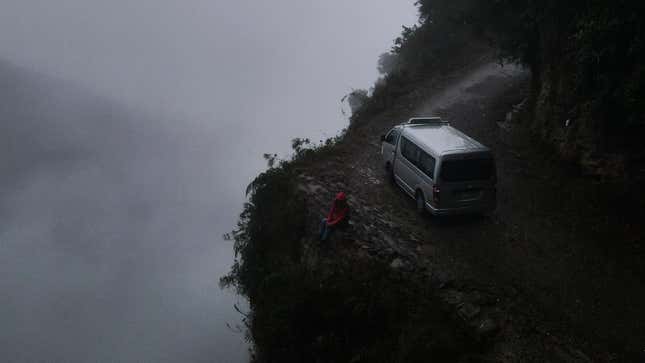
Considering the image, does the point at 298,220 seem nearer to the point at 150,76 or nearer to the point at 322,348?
the point at 322,348

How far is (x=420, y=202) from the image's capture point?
44.8 feet

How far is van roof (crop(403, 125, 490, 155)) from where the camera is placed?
12766 millimetres

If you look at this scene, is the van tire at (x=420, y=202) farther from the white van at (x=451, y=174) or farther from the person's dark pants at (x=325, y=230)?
the person's dark pants at (x=325, y=230)

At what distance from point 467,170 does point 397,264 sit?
3004 millimetres

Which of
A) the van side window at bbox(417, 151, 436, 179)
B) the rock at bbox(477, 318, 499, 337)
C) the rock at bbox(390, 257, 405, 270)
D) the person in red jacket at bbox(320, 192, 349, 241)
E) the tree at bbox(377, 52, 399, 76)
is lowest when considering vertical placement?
the rock at bbox(477, 318, 499, 337)

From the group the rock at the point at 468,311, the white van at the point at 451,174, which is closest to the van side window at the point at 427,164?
the white van at the point at 451,174

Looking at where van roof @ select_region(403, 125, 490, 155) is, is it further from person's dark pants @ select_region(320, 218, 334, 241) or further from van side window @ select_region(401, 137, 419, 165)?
person's dark pants @ select_region(320, 218, 334, 241)

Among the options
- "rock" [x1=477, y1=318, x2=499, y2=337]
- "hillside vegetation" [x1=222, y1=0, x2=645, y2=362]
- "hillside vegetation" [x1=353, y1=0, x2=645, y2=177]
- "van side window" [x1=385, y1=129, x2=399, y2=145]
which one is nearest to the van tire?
"van side window" [x1=385, y1=129, x2=399, y2=145]

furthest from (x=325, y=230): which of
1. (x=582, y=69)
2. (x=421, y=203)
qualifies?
(x=582, y=69)

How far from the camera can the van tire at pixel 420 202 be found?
13.4 m

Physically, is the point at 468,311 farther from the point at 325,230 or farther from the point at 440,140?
the point at 440,140

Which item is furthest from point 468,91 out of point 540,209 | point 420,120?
point 540,209

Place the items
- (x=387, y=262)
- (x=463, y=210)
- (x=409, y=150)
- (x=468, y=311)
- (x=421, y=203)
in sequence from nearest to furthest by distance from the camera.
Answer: (x=468, y=311) < (x=387, y=262) < (x=463, y=210) < (x=421, y=203) < (x=409, y=150)

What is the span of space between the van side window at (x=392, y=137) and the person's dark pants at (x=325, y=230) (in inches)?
149
